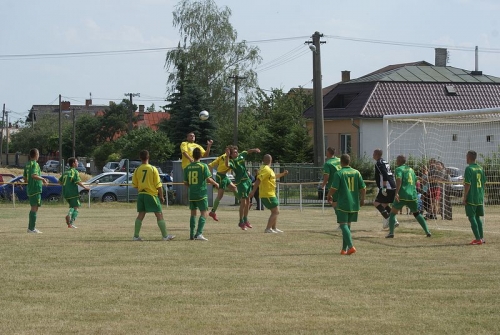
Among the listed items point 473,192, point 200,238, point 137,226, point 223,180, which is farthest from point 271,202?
point 473,192

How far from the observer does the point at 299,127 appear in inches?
1987

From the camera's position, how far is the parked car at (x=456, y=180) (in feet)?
87.4

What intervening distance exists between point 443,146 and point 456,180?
2059mm

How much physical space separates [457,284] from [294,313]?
10.2 feet

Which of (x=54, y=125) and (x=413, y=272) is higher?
(x=54, y=125)

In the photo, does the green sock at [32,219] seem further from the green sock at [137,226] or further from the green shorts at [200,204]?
the green shorts at [200,204]

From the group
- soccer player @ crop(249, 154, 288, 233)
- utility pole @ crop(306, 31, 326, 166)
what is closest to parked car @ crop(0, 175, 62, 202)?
utility pole @ crop(306, 31, 326, 166)

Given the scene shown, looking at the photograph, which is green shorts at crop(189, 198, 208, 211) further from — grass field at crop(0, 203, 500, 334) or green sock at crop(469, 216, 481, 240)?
green sock at crop(469, 216, 481, 240)

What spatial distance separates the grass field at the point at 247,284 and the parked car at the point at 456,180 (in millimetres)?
8004

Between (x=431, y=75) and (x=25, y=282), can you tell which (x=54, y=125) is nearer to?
(x=431, y=75)

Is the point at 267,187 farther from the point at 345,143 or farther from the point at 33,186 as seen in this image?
the point at 345,143

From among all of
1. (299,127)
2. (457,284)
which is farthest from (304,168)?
(457,284)

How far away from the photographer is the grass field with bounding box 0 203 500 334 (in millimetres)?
8672

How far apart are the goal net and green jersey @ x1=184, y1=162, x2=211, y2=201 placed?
7.23 m
